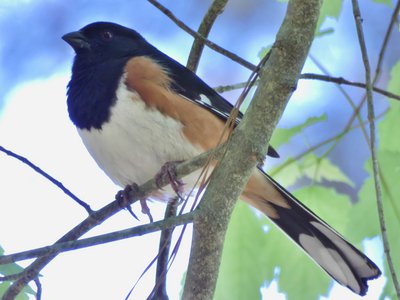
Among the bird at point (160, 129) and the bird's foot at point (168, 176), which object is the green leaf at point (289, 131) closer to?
the bird at point (160, 129)

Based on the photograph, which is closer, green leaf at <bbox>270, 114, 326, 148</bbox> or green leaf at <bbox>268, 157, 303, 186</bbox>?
green leaf at <bbox>270, 114, 326, 148</bbox>

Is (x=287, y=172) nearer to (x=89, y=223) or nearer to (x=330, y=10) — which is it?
(x=330, y=10)

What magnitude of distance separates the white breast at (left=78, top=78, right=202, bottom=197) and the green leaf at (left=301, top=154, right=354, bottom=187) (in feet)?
1.39

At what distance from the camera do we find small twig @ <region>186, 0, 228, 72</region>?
8.19 feet

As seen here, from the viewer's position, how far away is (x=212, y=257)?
1.62 meters

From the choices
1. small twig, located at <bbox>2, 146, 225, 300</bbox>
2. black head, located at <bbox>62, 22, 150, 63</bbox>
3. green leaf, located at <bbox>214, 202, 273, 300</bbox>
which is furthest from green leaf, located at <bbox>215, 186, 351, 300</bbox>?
black head, located at <bbox>62, 22, 150, 63</bbox>

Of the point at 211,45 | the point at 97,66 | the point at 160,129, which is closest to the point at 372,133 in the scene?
the point at 211,45

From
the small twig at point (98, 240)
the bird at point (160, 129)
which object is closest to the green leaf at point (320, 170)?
the bird at point (160, 129)

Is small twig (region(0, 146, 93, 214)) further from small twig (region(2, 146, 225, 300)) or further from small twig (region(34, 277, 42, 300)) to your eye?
small twig (region(34, 277, 42, 300))

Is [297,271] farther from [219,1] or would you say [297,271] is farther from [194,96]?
[219,1]

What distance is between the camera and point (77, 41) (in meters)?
2.87

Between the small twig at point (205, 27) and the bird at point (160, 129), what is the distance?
39mm

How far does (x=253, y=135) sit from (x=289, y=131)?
0.62 metres

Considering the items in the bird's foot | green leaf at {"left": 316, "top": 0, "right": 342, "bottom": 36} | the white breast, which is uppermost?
green leaf at {"left": 316, "top": 0, "right": 342, "bottom": 36}
